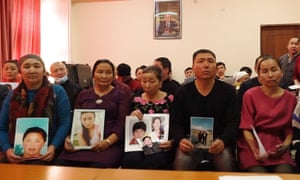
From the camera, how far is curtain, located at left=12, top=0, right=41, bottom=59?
5.82 metres

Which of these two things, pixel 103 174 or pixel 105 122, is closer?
pixel 103 174

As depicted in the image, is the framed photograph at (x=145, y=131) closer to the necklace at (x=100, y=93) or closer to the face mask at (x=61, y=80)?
the necklace at (x=100, y=93)

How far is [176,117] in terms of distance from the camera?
2398 millimetres

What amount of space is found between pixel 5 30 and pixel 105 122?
380 centimetres

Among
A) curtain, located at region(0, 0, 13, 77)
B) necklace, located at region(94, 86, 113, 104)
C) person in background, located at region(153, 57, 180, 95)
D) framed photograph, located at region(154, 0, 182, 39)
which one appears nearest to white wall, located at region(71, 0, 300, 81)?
framed photograph, located at region(154, 0, 182, 39)

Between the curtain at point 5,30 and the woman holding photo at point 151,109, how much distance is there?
12.0 feet

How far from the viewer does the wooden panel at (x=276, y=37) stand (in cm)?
675

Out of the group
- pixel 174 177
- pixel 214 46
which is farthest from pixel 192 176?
pixel 214 46

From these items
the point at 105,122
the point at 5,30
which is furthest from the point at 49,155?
the point at 5,30

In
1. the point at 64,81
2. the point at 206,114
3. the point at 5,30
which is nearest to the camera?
the point at 206,114

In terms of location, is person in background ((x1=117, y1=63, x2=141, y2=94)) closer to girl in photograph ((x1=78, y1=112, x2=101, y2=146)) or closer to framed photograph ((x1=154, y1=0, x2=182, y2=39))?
girl in photograph ((x1=78, y1=112, x2=101, y2=146))

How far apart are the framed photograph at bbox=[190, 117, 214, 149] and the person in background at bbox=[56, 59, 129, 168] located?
590 mm

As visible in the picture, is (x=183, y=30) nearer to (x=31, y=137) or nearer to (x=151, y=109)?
(x=151, y=109)

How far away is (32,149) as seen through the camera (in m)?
2.20
